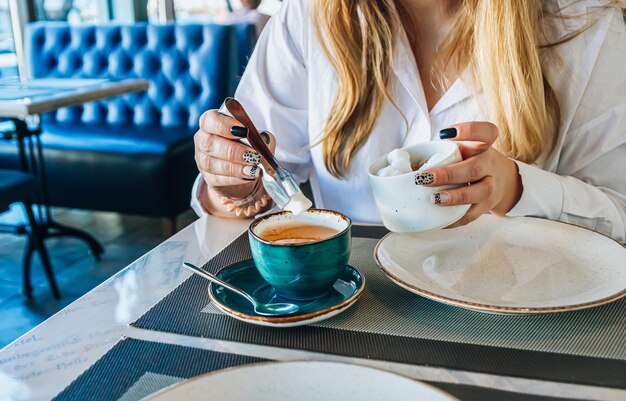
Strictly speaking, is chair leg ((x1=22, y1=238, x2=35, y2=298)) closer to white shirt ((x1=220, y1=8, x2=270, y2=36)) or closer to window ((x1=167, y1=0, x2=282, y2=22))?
white shirt ((x1=220, y1=8, x2=270, y2=36))

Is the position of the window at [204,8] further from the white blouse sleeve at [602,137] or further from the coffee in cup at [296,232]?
the coffee in cup at [296,232]

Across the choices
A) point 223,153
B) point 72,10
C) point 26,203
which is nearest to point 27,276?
point 26,203

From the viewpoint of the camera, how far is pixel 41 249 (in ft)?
8.36

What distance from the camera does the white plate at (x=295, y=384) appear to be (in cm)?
45

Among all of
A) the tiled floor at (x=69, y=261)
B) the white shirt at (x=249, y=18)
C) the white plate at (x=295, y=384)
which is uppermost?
the white shirt at (x=249, y=18)

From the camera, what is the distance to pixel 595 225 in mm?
970

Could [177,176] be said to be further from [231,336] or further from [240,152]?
[231,336]

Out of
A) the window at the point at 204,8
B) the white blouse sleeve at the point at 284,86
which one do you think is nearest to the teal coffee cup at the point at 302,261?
the white blouse sleeve at the point at 284,86

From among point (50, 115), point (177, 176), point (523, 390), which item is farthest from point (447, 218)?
point (50, 115)

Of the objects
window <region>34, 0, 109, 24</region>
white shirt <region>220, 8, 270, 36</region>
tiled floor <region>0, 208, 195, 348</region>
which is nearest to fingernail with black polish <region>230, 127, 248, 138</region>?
tiled floor <region>0, 208, 195, 348</region>

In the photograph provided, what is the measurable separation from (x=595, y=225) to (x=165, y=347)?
0.71 metres

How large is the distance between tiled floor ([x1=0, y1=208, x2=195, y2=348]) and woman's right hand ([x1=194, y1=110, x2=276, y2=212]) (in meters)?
1.47

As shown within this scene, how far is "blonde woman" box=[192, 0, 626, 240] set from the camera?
0.94m

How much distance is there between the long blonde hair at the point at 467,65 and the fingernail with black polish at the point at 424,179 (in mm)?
418
